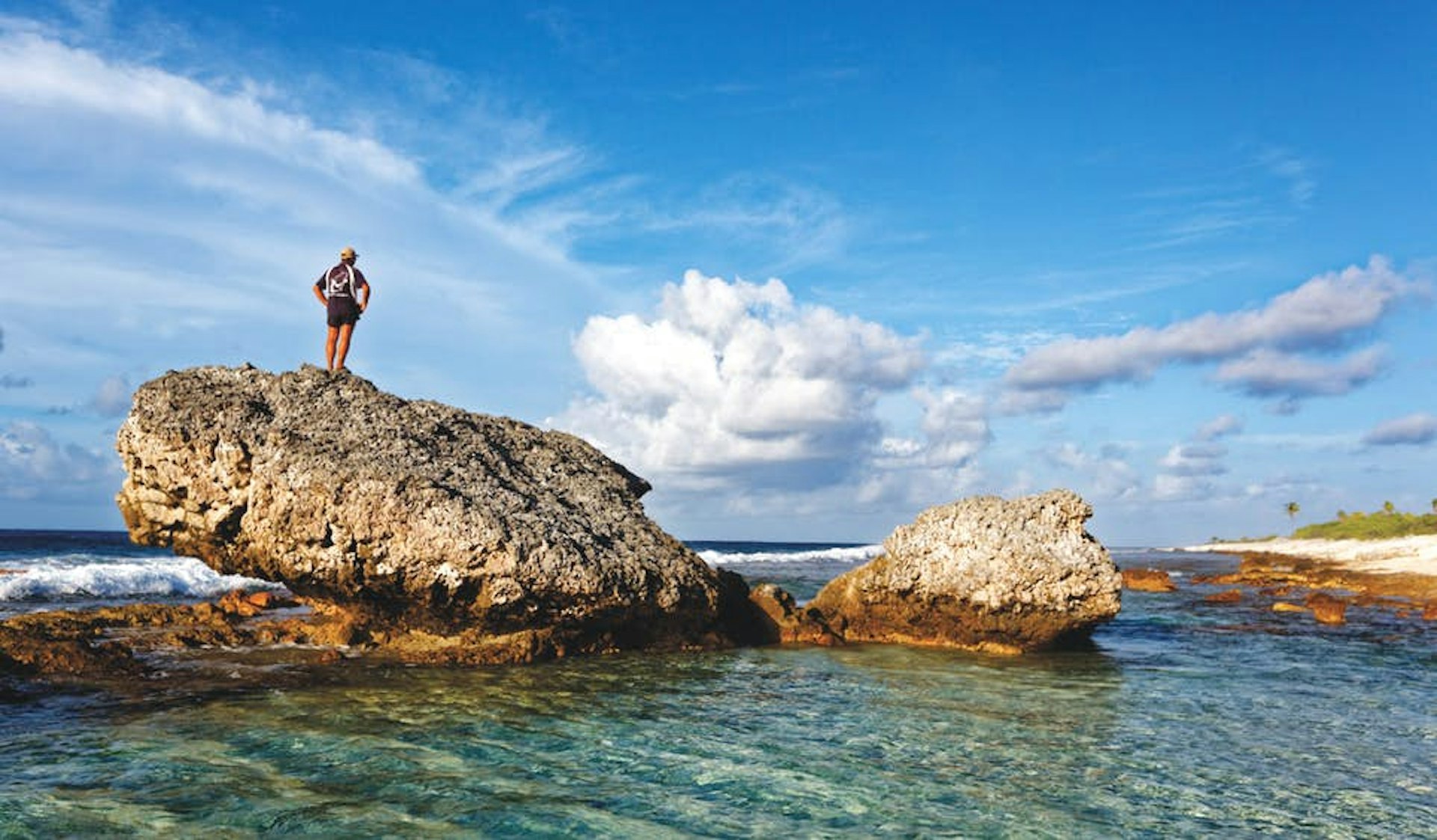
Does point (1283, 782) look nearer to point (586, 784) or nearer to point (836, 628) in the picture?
point (586, 784)

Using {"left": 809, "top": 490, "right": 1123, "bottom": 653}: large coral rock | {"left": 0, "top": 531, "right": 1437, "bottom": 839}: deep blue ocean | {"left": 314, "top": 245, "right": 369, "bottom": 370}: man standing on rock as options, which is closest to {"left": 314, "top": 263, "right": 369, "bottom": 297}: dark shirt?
{"left": 314, "top": 245, "right": 369, "bottom": 370}: man standing on rock

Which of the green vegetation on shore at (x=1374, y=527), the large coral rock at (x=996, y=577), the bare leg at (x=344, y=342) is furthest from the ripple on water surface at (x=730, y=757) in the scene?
the green vegetation on shore at (x=1374, y=527)

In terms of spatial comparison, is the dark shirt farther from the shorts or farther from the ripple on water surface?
the ripple on water surface

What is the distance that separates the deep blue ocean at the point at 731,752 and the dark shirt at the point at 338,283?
6248 millimetres

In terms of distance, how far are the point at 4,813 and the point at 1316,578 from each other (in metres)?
45.7

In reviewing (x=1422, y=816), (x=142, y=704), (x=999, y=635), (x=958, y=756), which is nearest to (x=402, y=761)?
(x=142, y=704)

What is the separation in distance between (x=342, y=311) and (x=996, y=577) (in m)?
12.4

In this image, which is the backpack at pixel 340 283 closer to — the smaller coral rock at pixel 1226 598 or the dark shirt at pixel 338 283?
the dark shirt at pixel 338 283

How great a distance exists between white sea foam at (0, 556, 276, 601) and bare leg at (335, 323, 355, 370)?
34.7 feet

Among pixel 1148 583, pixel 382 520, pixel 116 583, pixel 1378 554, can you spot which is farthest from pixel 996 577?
pixel 1378 554

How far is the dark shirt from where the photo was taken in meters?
15.3

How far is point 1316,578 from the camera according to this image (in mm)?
39219

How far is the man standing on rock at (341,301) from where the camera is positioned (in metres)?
15.3

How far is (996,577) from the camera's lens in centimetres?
1573
